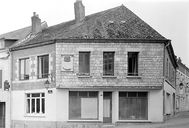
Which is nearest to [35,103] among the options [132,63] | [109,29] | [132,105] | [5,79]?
[5,79]

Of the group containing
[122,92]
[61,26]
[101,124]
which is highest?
[61,26]

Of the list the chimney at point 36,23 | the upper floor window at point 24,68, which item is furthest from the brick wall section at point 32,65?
the chimney at point 36,23

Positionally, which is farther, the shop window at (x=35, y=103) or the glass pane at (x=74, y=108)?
the shop window at (x=35, y=103)

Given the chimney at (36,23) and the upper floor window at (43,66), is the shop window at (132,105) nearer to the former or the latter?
the upper floor window at (43,66)

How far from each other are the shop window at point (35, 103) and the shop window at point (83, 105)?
2.55 metres

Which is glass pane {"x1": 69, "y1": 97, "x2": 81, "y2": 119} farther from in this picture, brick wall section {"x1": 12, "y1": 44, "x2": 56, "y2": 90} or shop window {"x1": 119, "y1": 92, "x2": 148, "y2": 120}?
shop window {"x1": 119, "y1": 92, "x2": 148, "y2": 120}

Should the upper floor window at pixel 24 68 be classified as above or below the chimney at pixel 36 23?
below

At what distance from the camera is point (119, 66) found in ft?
98.5

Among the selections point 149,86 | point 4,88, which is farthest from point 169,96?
point 4,88

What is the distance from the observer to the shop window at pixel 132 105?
30375 millimetres

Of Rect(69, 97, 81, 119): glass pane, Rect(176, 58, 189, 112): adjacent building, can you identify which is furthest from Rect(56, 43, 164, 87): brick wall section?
Rect(176, 58, 189, 112): adjacent building

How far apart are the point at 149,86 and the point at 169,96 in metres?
7.96

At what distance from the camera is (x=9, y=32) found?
1628 inches

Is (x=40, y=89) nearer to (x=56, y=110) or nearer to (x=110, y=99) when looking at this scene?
(x=56, y=110)
